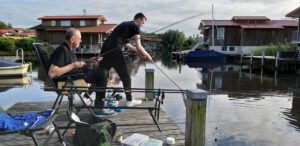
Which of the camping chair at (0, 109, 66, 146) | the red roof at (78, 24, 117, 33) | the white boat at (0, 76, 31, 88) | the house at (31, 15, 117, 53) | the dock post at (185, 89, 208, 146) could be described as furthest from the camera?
the house at (31, 15, 117, 53)

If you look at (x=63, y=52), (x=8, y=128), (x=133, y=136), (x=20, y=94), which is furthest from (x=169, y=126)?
(x=20, y=94)

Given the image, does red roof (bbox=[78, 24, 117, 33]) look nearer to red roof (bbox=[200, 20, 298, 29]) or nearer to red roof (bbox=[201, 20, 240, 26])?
red roof (bbox=[201, 20, 240, 26])

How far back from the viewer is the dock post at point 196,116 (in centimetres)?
425

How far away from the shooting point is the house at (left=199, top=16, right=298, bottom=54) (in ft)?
149

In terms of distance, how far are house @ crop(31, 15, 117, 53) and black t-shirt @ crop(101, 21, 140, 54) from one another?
1558 inches

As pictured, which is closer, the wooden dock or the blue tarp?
the blue tarp

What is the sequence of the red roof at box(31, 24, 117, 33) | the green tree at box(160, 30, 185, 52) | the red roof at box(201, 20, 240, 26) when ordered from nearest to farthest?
1. the red roof at box(31, 24, 117, 33)
2. the red roof at box(201, 20, 240, 26)
3. the green tree at box(160, 30, 185, 52)

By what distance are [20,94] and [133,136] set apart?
34.2 feet

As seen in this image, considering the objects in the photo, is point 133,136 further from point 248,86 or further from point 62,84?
point 248,86

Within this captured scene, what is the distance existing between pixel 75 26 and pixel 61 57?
148 ft

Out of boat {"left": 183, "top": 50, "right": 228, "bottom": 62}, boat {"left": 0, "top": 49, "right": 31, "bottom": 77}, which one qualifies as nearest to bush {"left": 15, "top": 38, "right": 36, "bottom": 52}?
boat {"left": 183, "top": 50, "right": 228, "bottom": 62}

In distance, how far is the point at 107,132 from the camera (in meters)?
3.96

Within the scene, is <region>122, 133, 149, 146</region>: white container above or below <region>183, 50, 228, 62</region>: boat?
below

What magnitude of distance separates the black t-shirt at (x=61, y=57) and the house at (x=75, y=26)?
4094 centimetres
